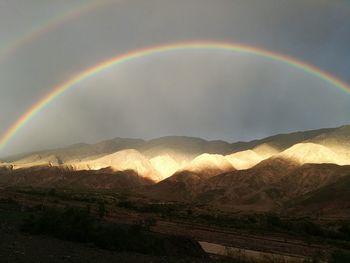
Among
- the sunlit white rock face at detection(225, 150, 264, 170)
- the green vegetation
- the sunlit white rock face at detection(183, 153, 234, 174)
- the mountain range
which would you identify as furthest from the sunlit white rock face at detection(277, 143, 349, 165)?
the green vegetation

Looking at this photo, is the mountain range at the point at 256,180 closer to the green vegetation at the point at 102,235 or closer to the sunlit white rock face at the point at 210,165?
the sunlit white rock face at the point at 210,165

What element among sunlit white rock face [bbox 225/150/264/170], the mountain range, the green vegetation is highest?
sunlit white rock face [bbox 225/150/264/170]

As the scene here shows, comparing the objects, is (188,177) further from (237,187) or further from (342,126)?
(342,126)

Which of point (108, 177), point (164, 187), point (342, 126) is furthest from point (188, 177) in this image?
point (342, 126)

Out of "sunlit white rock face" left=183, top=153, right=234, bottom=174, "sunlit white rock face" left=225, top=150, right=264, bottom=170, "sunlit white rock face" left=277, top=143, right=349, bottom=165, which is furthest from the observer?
"sunlit white rock face" left=225, top=150, right=264, bottom=170

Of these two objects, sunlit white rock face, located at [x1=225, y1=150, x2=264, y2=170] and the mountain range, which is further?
sunlit white rock face, located at [x1=225, y1=150, x2=264, y2=170]

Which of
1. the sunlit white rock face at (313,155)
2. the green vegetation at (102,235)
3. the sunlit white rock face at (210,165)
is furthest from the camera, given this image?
the sunlit white rock face at (210,165)

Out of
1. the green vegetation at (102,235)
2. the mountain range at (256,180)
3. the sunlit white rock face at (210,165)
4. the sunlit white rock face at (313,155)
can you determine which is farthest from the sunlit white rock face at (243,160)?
the green vegetation at (102,235)

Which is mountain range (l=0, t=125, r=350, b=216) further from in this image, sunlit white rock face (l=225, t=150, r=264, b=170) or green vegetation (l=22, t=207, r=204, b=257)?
green vegetation (l=22, t=207, r=204, b=257)

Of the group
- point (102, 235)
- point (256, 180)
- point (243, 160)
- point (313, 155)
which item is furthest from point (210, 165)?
point (102, 235)
